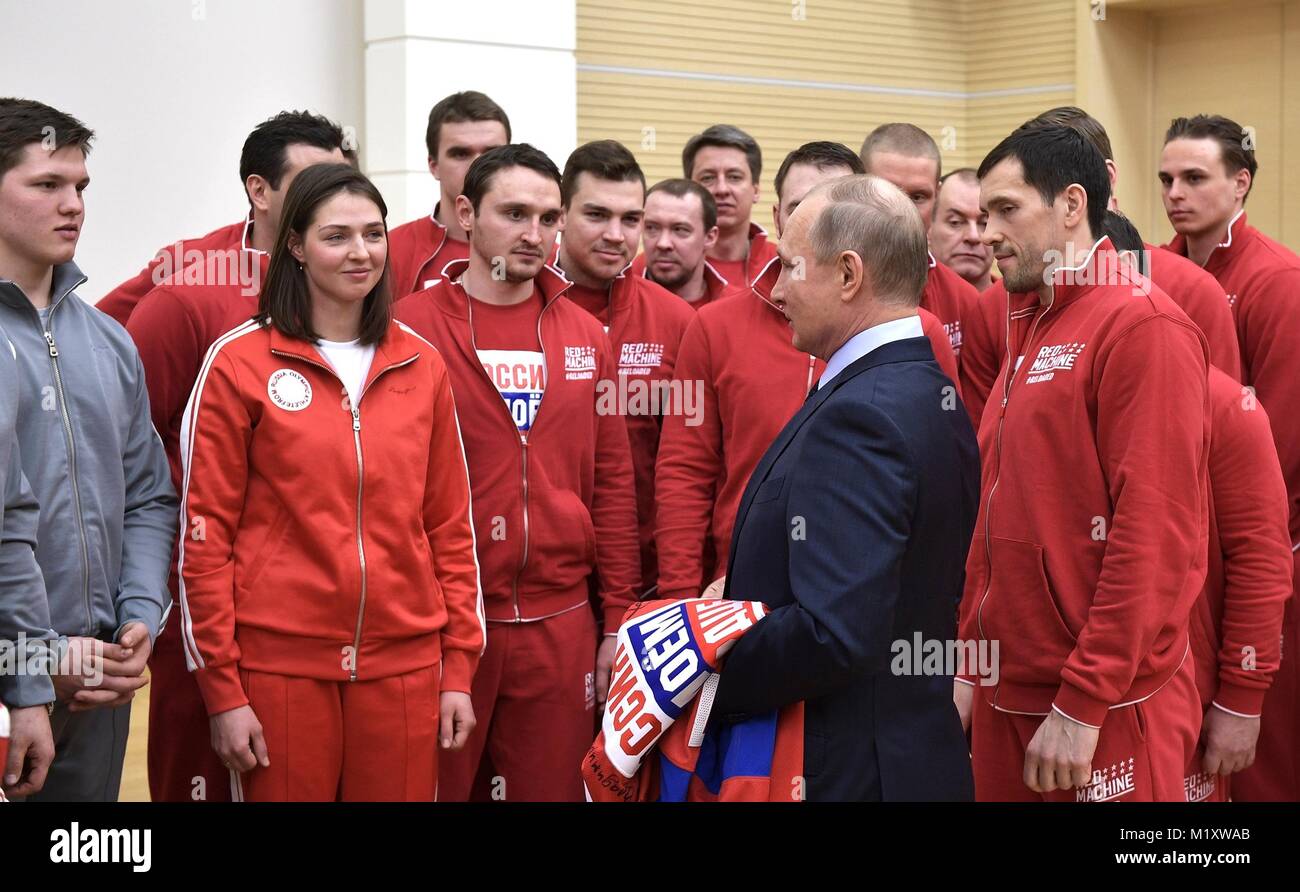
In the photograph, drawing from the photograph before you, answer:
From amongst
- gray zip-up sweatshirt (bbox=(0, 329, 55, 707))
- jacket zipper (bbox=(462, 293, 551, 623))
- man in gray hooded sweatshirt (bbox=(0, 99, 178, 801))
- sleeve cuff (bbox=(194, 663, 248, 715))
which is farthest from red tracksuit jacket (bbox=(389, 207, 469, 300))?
gray zip-up sweatshirt (bbox=(0, 329, 55, 707))

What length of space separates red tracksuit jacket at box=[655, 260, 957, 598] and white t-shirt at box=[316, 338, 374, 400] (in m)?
0.89

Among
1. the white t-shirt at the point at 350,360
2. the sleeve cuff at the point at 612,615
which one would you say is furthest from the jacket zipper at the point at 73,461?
the sleeve cuff at the point at 612,615

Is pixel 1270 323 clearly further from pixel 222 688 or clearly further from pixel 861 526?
pixel 222 688

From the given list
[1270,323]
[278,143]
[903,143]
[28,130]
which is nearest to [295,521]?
[28,130]

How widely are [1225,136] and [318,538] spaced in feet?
10.4

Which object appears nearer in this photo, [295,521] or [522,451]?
[295,521]

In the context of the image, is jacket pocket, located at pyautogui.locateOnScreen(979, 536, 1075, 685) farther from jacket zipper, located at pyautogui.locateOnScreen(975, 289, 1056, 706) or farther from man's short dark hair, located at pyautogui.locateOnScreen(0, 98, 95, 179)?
man's short dark hair, located at pyautogui.locateOnScreen(0, 98, 95, 179)

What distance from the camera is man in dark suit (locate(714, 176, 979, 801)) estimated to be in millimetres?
1956

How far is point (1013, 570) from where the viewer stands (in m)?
2.63

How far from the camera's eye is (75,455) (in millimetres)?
2760

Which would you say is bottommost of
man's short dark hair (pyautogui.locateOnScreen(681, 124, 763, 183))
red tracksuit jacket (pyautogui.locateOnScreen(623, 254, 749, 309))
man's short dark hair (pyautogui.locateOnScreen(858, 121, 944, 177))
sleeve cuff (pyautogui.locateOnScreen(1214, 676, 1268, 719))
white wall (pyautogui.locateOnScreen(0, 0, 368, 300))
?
sleeve cuff (pyautogui.locateOnScreen(1214, 676, 1268, 719))

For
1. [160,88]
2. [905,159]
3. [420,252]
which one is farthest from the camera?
[160,88]

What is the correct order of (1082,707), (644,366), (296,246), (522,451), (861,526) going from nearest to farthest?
(861,526)
(1082,707)
(296,246)
(522,451)
(644,366)

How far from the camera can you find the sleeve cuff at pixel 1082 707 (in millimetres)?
2433
